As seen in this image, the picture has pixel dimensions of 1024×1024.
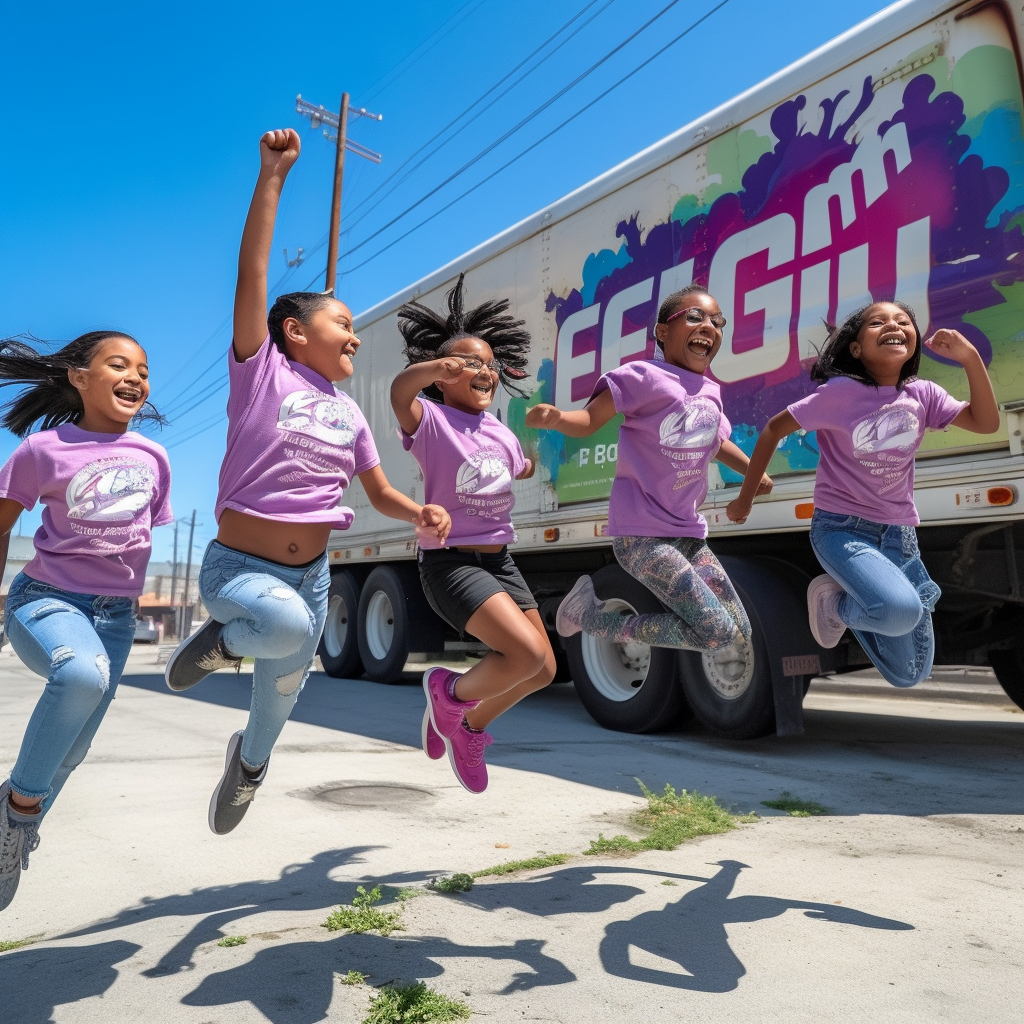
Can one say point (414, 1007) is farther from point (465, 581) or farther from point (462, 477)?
point (462, 477)

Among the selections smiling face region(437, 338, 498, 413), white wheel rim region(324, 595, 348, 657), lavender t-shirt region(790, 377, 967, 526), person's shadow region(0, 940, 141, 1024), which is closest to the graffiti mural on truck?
lavender t-shirt region(790, 377, 967, 526)

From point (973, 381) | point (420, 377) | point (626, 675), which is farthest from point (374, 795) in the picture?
point (973, 381)

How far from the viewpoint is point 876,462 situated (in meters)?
3.59

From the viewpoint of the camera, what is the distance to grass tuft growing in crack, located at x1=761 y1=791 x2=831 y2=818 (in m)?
4.80

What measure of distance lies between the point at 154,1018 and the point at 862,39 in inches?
241

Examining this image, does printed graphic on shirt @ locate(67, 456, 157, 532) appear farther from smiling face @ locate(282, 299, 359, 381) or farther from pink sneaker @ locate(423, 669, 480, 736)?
pink sneaker @ locate(423, 669, 480, 736)

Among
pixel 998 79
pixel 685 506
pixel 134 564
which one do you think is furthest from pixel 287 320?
pixel 998 79

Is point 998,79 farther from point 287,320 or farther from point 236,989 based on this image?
point 236,989

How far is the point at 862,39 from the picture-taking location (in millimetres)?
5711

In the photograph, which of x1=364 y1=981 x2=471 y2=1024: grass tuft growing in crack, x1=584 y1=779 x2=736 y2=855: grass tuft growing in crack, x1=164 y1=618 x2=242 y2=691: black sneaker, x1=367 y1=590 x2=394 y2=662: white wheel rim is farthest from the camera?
x1=367 y1=590 x2=394 y2=662: white wheel rim

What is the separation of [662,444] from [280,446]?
4.99 ft

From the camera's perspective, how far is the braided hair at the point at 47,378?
3176 mm

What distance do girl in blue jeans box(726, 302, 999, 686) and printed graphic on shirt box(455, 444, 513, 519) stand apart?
1.13m

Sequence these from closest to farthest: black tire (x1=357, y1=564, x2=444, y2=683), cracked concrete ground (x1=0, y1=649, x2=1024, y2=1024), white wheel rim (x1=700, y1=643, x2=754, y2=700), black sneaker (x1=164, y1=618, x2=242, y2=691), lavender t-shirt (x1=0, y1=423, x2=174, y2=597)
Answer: cracked concrete ground (x1=0, y1=649, x2=1024, y2=1024) < lavender t-shirt (x1=0, y1=423, x2=174, y2=597) < black sneaker (x1=164, y1=618, x2=242, y2=691) < white wheel rim (x1=700, y1=643, x2=754, y2=700) < black tire (x1=357, y1=564, x2=444, y2=683)
